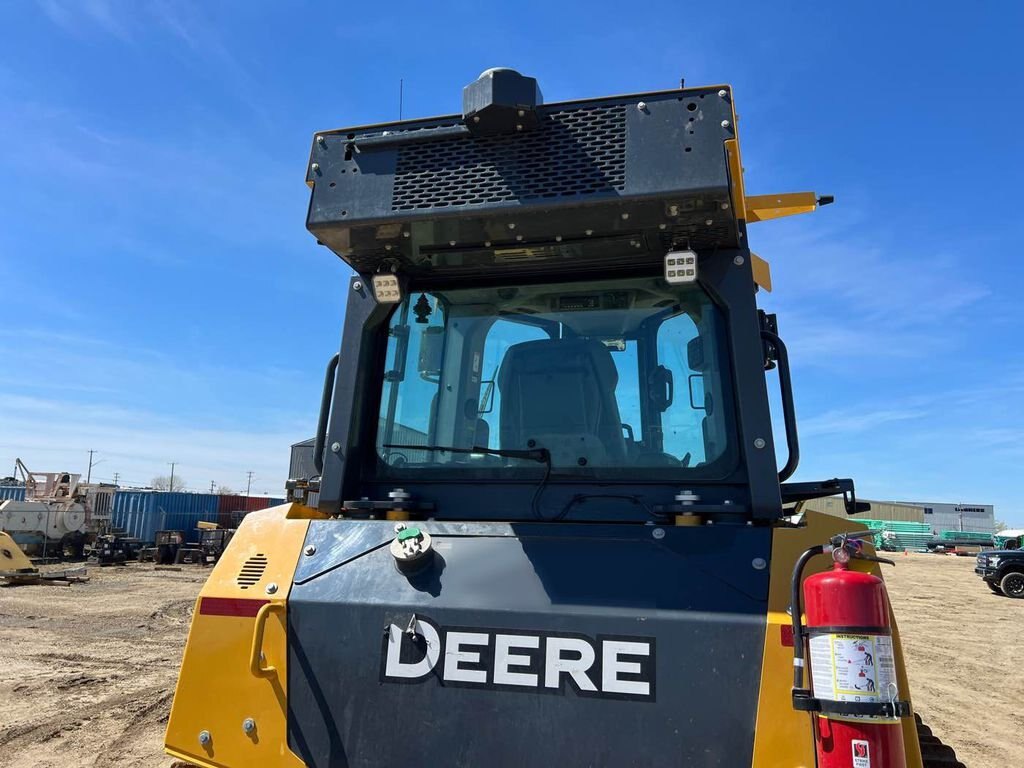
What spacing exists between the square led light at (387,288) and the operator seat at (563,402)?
522 mm

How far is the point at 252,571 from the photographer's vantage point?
8.33 ft

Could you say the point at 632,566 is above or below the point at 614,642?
above

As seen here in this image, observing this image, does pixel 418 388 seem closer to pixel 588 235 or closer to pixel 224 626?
pixel 588 235

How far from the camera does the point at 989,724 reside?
7949 millimetres

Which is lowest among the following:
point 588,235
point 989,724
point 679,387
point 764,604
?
point 989,724

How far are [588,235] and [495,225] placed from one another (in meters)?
0.34

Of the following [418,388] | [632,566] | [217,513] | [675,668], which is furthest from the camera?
[217,513]

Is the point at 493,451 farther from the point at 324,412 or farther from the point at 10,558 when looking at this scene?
the point at 10,558

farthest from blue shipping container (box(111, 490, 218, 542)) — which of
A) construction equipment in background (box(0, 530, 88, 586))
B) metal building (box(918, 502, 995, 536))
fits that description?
metal building (box(918, 502, 995, 536))

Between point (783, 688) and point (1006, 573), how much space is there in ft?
83.2

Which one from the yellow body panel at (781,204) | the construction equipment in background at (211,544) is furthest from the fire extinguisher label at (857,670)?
the construction equipment in background at (211,544)

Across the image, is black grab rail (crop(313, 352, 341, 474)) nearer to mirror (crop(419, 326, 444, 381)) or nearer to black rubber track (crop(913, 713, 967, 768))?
mirror (crop(419, 326, 444, 381))

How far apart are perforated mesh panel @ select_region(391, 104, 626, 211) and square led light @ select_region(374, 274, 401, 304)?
0.44 metres

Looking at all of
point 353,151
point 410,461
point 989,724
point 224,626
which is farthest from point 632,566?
point 989,724
